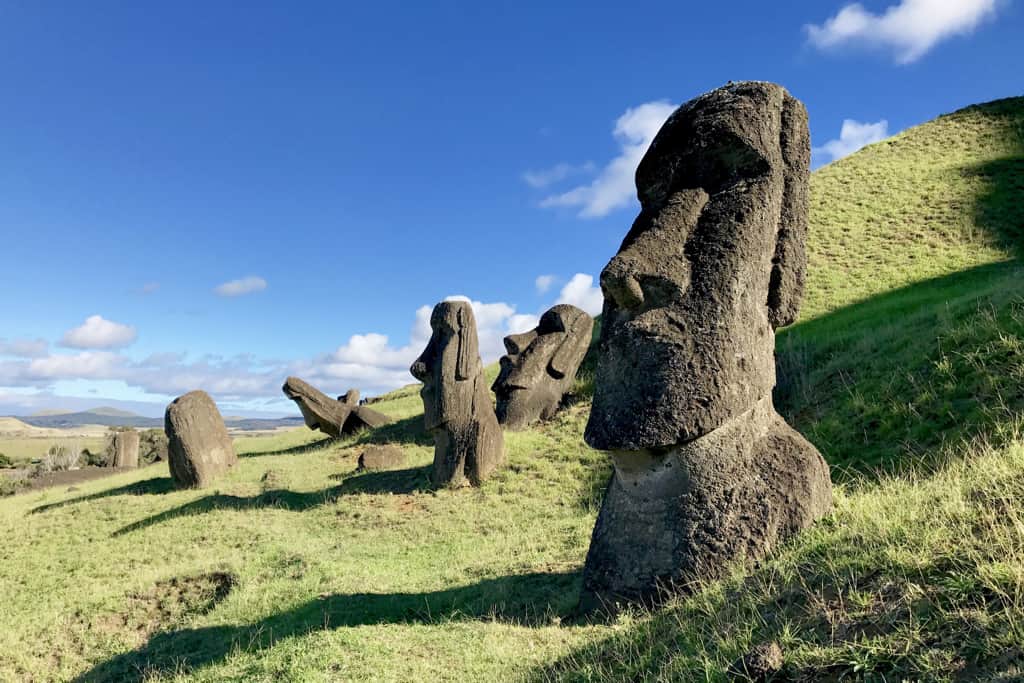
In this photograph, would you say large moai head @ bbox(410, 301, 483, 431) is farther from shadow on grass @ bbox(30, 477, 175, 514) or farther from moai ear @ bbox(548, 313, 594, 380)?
shadow on grass @ bbox(30, 477, 175, 514)

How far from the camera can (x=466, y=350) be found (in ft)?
42.0

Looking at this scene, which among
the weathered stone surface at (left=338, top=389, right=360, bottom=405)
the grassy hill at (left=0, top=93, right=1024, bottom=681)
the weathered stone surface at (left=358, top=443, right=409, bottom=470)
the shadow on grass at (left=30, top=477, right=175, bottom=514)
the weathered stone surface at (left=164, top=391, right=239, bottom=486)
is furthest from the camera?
the weathered stone surface at (left=338, top=389, right=360, bottom=405)

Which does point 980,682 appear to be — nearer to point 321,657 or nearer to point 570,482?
point 321,657

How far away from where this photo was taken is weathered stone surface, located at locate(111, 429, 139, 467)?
25.6 m

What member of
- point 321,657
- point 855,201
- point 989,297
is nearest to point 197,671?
point 321,657

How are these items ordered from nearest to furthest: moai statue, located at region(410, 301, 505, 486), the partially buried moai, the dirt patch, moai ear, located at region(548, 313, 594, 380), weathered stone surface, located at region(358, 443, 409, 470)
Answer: the partially buried moai
the dirt patch
moai statue, located at region(410, 301, 505, 486)
weathered stone surface, located at region(358, 443, 409, 470)
moai ear, located at region(548, 313, 594, 380)

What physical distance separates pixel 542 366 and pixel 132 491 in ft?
31.8

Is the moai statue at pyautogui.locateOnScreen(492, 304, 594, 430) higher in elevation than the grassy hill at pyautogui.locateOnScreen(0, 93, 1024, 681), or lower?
higher

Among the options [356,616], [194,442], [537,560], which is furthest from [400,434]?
[356,616]

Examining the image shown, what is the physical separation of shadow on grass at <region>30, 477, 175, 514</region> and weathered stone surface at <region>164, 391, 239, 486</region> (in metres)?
0.43

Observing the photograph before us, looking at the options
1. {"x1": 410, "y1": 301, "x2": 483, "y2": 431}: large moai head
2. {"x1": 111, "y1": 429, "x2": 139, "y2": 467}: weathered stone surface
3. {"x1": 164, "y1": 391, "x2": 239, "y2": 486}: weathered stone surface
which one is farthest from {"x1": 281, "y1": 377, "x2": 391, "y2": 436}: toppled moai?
{"x1": 111, "y1": 429, "x2": 139, "y2": 467}: weathered stone surface

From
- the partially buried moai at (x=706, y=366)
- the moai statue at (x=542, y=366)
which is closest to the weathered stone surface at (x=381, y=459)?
the moai statue at (x=542, y=366)

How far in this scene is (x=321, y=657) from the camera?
4.84 m

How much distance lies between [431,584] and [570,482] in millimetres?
4857
